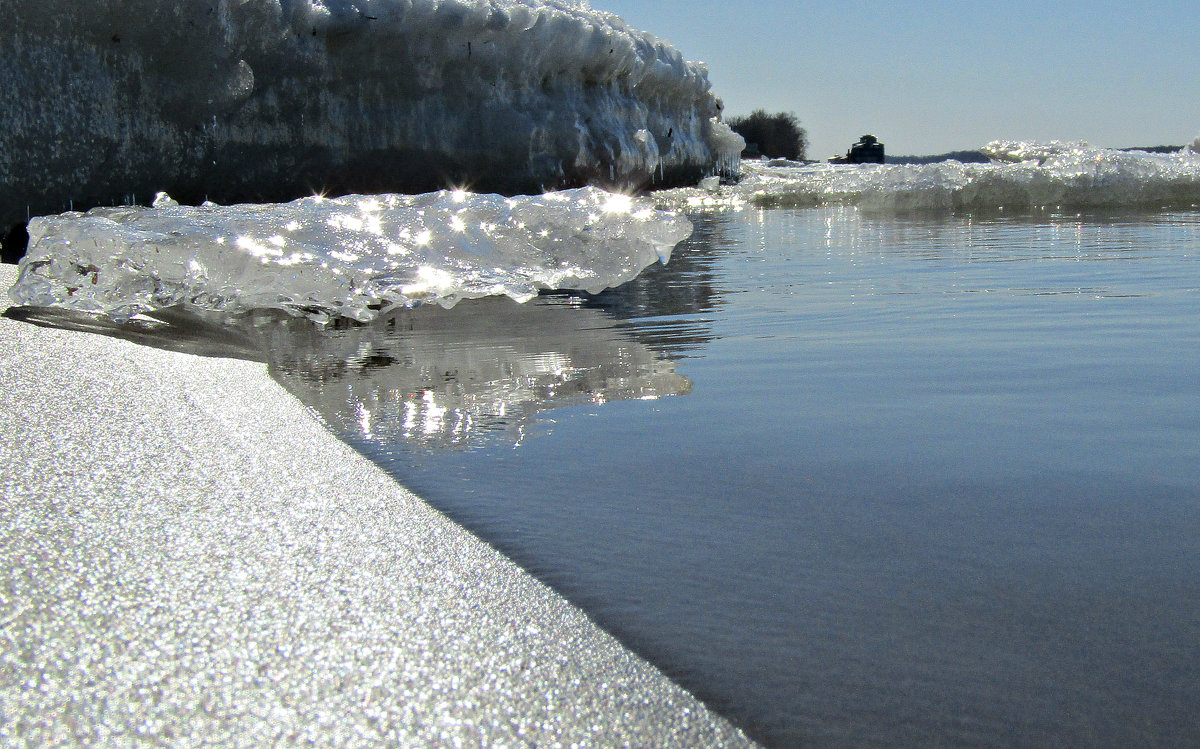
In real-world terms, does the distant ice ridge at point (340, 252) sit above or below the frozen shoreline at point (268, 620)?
above

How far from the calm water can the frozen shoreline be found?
7 cm

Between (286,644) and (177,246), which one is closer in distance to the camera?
(286,644)

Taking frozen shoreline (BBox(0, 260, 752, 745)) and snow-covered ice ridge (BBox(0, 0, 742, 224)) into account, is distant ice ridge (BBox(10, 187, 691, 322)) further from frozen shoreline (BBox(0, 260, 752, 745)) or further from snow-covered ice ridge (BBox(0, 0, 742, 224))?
snow-covered ice ridge (BBox(0, 0, 742, 224))

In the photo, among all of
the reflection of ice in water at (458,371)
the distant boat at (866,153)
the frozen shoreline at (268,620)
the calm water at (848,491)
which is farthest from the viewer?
the distant boat at (866,153)

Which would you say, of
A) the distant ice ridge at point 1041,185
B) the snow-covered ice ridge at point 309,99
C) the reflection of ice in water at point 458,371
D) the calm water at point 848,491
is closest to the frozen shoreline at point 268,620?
the calm water at point 848,491

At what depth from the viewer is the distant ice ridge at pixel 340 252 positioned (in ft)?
7.84

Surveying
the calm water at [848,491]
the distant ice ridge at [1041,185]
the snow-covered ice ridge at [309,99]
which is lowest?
the calm water at [848,491]

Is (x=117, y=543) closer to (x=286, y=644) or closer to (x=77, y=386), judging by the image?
(x=286, y=644)

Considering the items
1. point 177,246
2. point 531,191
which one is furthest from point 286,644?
point 531,191

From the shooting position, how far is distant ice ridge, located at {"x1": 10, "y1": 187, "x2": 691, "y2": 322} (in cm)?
239

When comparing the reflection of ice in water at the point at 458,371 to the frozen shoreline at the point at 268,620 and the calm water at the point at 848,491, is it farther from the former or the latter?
the frozen shoreline at the point at 268,620

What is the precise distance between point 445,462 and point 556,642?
0.57 metres

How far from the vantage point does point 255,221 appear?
9.52 feet

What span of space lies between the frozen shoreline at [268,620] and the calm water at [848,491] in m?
0.07
